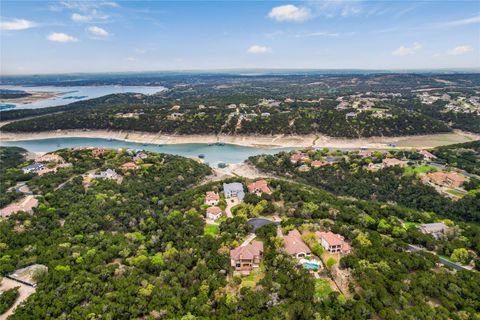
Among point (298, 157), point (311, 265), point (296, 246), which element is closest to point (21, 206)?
point (296, 246)

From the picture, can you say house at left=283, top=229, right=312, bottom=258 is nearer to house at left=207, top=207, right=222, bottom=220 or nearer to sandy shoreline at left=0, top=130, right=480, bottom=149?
house at left=207, top=207, right=222, bottom=220

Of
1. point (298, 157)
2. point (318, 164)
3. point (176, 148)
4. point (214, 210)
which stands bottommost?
point (176, 148)

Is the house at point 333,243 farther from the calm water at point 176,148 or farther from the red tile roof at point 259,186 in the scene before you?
the calm water at point 176,148

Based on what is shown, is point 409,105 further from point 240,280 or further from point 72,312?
point 72,312

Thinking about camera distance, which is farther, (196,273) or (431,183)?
(431,183)

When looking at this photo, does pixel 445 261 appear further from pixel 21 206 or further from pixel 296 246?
pixel 21 206

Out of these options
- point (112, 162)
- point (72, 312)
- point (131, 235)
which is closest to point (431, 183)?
point (131, 235)

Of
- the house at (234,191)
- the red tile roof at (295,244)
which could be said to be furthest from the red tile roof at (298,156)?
the red tile roof at (295,244)

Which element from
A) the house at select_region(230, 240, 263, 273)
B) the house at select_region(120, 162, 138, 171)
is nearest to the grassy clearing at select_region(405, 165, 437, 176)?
the house at select_region(230, 240, 263, 273)
